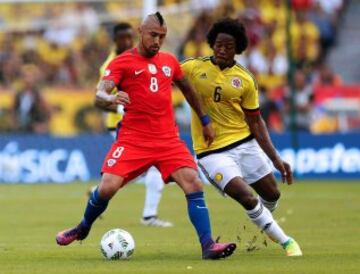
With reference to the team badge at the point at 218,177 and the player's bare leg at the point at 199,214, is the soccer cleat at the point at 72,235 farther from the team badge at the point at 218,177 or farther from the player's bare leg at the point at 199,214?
the team badge at the point at 218,177

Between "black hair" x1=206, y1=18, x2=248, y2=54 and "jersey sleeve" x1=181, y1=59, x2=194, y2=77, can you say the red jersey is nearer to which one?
"jersey sleeve" x1=181, y1=59, x2=194, y2=77

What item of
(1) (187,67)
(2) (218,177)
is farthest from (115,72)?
(2) (218,177)

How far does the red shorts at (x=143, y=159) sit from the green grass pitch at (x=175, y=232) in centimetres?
93

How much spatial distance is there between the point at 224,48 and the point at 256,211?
1.76m

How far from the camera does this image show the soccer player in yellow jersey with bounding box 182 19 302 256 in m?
12.5

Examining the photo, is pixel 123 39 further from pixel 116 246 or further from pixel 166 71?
pixel 116 246

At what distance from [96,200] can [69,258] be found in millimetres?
688

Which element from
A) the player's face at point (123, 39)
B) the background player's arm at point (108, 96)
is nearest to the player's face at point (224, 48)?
the background player's arm at point (108, 96)

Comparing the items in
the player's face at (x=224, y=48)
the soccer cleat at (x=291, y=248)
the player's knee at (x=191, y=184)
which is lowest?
the soccer cleat at (x=291, y=248)

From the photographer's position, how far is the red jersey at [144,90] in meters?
12.2

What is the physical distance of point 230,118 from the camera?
1283 centimetres

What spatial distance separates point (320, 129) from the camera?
2911 centimetres

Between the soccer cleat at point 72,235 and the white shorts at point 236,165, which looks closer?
the white shorts at point 236,165

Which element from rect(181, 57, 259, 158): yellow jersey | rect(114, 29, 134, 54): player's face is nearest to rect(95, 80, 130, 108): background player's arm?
rect(181, 57, 259, 158): yellow jersey
